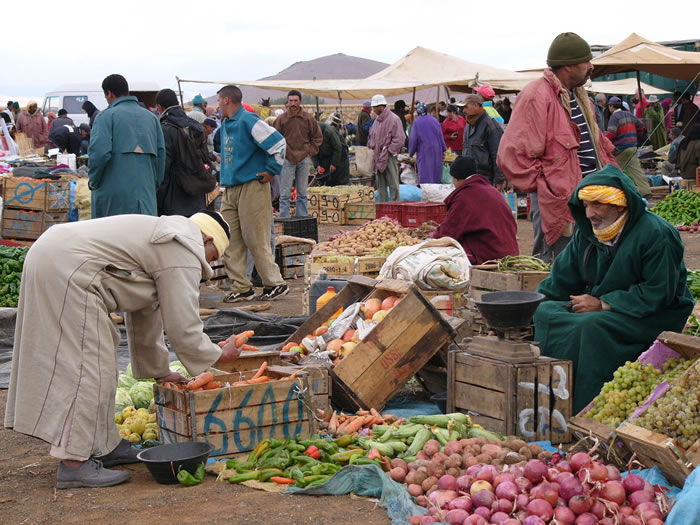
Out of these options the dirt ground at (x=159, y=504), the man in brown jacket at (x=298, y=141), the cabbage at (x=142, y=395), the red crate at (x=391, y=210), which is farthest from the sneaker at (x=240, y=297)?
the dirt ground at (x=159, y=504)

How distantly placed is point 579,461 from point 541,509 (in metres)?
0.39

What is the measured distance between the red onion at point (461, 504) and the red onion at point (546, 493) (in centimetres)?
26

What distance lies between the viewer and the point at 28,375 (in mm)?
4145

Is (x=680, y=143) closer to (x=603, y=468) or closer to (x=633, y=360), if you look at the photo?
(x=633, y=360)

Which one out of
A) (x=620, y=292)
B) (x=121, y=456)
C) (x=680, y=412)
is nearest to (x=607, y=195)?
(x=620, y=292)

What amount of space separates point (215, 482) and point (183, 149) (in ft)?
17.1

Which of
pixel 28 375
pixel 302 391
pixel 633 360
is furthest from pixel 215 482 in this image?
pixel 633 360

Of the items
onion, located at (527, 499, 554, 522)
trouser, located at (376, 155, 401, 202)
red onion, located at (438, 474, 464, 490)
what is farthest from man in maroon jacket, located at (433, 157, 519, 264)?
Answer: trouser, located at (376, 155, 401, 202)

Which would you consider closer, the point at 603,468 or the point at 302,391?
the point at 603,468

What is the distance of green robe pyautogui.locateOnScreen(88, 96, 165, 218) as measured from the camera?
7613mm

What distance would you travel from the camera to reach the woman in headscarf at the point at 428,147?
14656mm

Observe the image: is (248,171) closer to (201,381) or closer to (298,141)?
(298,141)

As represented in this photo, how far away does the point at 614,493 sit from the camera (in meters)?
3.54

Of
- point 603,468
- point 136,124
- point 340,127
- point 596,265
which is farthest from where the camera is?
point 340,127
